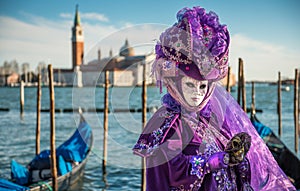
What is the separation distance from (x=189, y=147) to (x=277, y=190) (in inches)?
15.3

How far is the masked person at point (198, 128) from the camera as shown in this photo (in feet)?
4.66

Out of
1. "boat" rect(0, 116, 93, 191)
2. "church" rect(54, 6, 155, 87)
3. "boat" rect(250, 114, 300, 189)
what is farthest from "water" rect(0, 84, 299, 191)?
"boat" rect(250, 114, 300, 189)

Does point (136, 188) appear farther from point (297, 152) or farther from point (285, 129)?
point (285, 129)

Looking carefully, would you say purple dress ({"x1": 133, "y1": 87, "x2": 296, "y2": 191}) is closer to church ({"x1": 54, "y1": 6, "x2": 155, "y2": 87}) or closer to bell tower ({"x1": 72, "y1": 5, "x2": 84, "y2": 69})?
church ({"x1": 54, "y1": 6, "x2": 155, "y2": 87})

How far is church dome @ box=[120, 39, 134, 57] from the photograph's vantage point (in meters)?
1.61

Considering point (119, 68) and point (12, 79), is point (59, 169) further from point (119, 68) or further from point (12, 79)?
point (12, 79)

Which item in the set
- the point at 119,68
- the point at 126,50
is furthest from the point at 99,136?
the point at 126,50

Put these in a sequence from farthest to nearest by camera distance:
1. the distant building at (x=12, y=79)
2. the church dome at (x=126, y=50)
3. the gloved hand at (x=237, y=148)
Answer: the distant building at (x=12, y=79)
the church dome at (x=126, y=50)
the gloved hand at (x=237, y=148)

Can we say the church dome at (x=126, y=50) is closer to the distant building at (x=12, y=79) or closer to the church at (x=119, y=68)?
the church at (x=119, y=68)

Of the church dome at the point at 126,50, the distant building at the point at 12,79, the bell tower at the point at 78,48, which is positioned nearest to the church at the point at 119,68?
the church dome at the point at 126,50

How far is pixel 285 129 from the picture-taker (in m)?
14.8

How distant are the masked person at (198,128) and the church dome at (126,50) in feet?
0.39

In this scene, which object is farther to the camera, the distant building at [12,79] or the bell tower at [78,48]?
the distant building at [12,79]

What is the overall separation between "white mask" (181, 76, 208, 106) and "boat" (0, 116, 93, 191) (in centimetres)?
359
